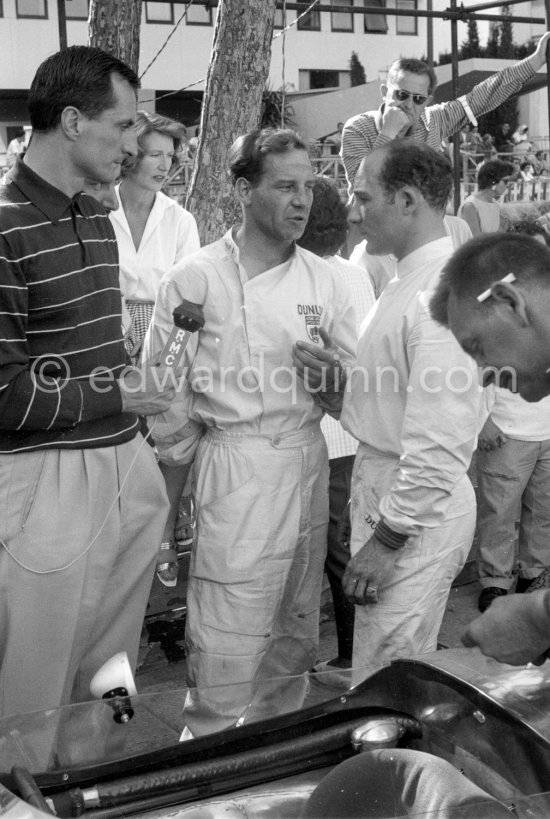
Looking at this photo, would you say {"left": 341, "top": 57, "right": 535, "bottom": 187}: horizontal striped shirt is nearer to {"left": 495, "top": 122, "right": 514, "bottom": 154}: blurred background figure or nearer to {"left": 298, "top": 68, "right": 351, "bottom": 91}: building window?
{"left": 495, "top": 122, "right": 514, "bottom": 154}: blurred background figure

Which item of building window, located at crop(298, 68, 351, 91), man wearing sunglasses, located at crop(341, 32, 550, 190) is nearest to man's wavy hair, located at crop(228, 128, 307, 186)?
man wearing sunglasses, located at crop(341, 32, 550, 190)

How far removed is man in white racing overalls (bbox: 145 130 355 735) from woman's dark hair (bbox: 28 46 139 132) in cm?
68

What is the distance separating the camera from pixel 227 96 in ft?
18.8

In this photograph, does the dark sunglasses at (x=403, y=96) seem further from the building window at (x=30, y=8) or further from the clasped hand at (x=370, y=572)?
the building window at (x=30, y=8)

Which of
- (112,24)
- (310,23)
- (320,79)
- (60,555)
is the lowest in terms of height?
(60,555)

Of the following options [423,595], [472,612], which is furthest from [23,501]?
[472,612]

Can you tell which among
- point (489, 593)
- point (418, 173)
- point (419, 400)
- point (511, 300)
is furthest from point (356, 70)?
point (511, 300)

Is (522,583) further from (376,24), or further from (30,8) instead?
(376,24)

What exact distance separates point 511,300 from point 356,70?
28339mm

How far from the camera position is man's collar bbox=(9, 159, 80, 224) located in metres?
2.88

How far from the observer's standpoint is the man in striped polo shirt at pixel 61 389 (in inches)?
111

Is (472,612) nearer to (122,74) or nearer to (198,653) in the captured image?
(198,653)

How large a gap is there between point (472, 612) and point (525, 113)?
39.5 m

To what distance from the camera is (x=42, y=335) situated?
114 inches
